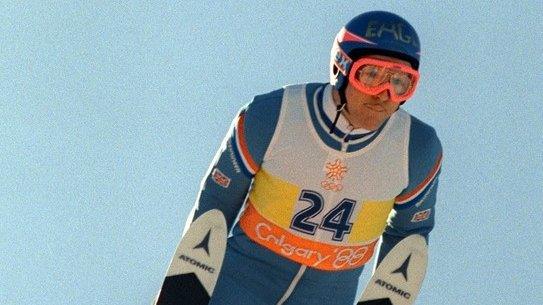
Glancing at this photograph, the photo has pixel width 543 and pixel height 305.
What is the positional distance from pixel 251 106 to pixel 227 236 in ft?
2.94

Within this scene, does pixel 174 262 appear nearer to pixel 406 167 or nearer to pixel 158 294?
pixel 158 294

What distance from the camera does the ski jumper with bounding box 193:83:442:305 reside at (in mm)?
19000

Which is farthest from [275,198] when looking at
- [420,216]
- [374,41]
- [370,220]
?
[374,41]

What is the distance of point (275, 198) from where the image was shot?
1909 centimetres

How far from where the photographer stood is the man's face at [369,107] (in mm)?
18781

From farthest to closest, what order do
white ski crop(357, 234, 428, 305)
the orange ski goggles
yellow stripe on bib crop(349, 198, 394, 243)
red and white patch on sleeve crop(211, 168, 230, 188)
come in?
white ski crop(357, 234, 428, 305)
yellow stripe on bib crop(349, 198, 394, 243)
red and white patch on sleeve crop(211, 168, 230, 188)
the orange ski goggles

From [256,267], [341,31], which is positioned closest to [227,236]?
[256,267]

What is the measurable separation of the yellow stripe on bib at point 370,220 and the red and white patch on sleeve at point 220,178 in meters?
0.86

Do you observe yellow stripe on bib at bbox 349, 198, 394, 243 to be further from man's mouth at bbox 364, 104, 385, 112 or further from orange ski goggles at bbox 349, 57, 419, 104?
orange ski goggles at bbox 349, 57, 419, 104

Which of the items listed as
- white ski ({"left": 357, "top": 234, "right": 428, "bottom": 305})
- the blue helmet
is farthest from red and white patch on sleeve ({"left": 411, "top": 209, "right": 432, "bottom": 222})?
the blue helmet

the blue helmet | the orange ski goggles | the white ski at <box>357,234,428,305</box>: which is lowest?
the white ski at <box>357,234,428,305</box>

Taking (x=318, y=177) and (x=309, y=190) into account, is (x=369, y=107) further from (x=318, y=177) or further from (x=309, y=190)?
(x=309, y=190)

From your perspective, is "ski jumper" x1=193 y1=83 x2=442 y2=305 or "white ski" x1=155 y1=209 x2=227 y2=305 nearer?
"white ski" x1=155 y1=209 x2=227 y2=305

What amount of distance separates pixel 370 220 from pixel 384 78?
0.98 metres
